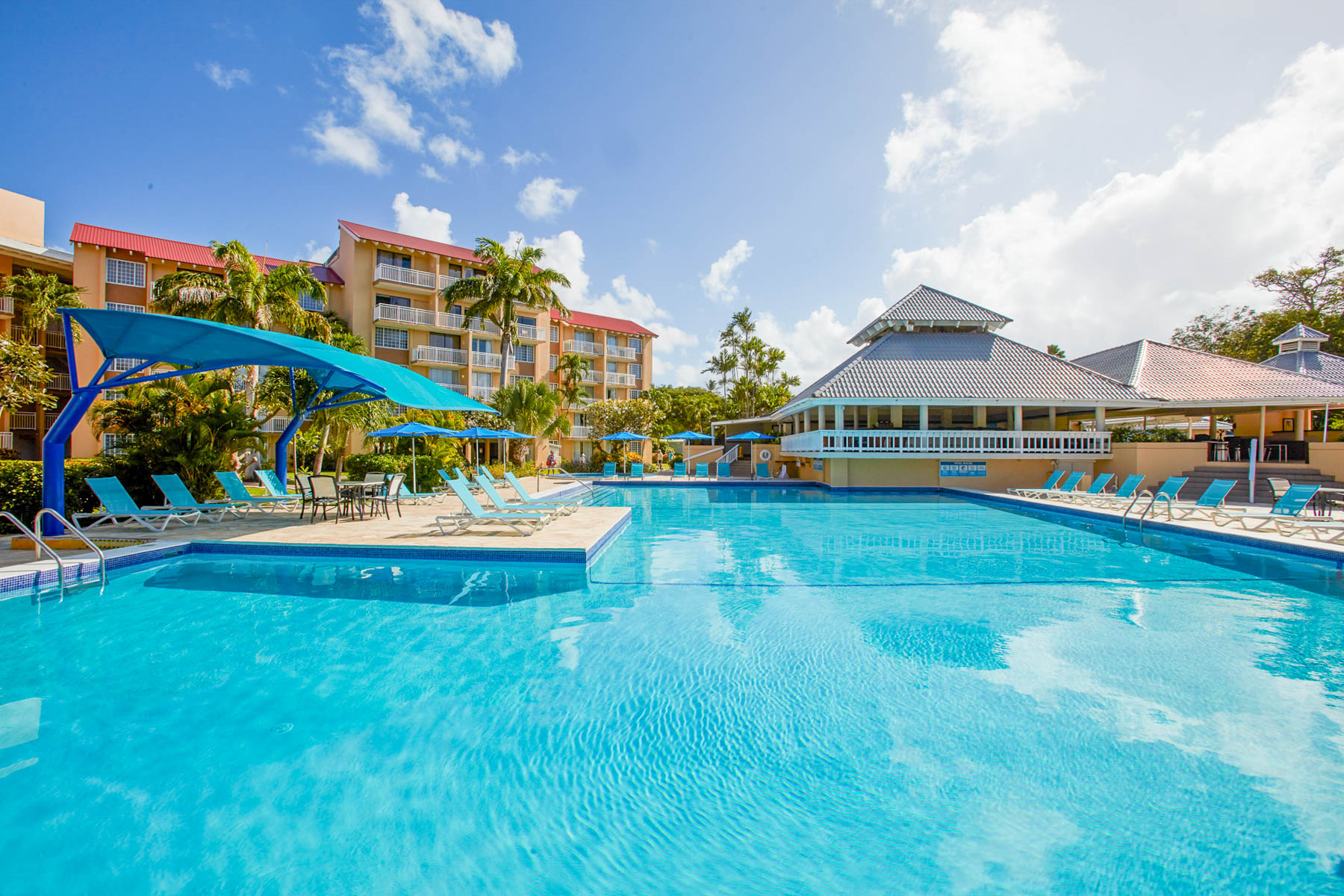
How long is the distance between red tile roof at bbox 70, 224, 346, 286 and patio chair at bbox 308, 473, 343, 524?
17752mm

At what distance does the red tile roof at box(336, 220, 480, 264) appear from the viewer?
103 feet

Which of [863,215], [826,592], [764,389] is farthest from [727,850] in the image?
[764,389]

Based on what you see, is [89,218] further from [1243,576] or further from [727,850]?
[1243,576]

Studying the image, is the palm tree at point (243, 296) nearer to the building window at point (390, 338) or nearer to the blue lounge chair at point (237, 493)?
the blue lounge chair at point (237, 493)

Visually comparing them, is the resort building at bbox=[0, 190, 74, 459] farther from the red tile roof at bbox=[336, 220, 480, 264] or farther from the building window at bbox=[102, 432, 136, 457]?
the building window at bbox=[102, 432, 136, 457]

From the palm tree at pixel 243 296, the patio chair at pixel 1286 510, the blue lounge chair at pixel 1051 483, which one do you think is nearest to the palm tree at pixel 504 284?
the palm tree at pixel 243 296

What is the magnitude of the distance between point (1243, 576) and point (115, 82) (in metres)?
23.7

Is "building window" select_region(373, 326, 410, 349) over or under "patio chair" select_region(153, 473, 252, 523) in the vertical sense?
over

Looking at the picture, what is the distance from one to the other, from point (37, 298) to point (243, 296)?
A: 326 inches

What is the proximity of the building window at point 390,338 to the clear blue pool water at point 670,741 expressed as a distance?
2718 cm

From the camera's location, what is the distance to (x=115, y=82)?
12625 millimetres

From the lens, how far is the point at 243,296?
1892cm

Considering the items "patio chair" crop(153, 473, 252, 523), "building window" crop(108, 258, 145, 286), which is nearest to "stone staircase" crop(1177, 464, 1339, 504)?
"patio chair" crop(153, 473, 252, 523)

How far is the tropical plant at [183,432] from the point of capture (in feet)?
41.6
